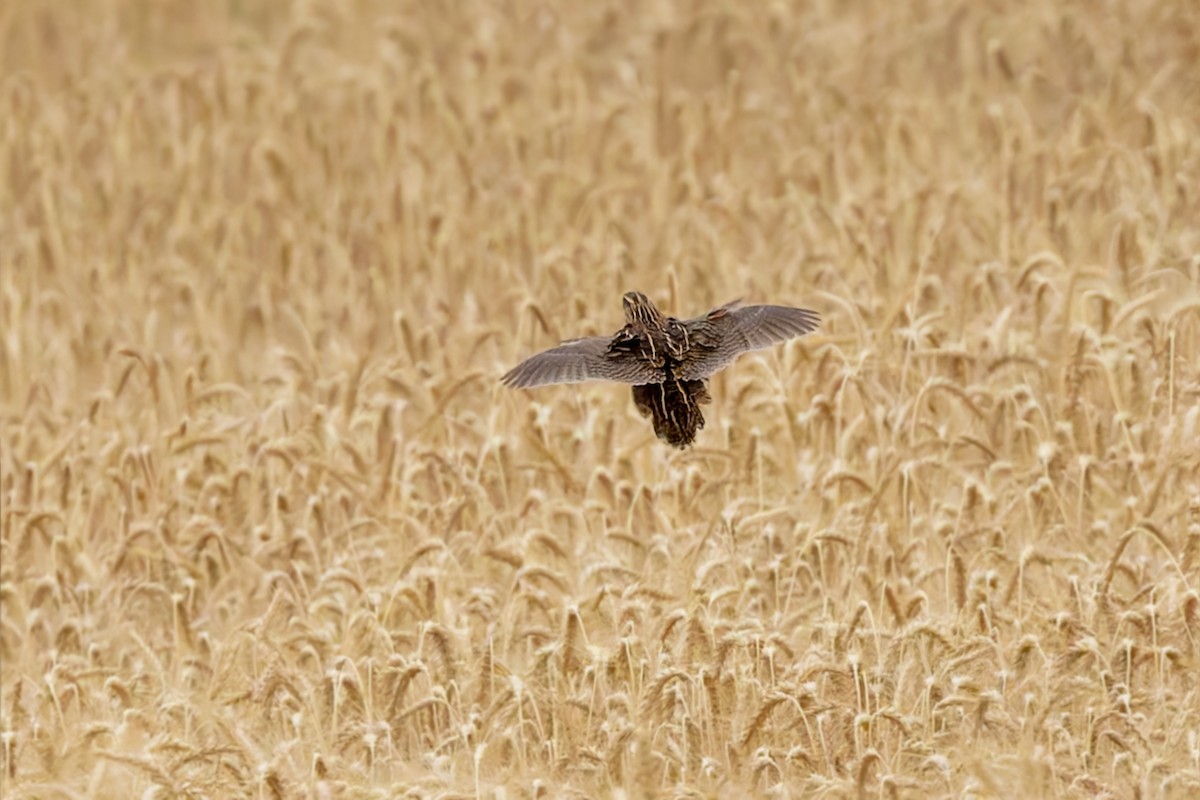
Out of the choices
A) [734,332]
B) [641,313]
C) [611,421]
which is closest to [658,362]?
[641,313]

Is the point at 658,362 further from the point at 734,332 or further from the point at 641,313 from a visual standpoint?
the point at 734,332

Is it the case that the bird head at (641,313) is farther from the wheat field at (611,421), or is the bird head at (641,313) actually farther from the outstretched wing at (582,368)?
the wheat field at (611,421)

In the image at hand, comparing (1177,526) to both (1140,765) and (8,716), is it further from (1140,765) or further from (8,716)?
(8,716)

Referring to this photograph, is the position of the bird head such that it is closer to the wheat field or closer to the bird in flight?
the bird in flight

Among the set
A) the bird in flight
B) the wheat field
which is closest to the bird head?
the bird in flight

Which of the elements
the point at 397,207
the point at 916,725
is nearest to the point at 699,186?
the point at 397,207
